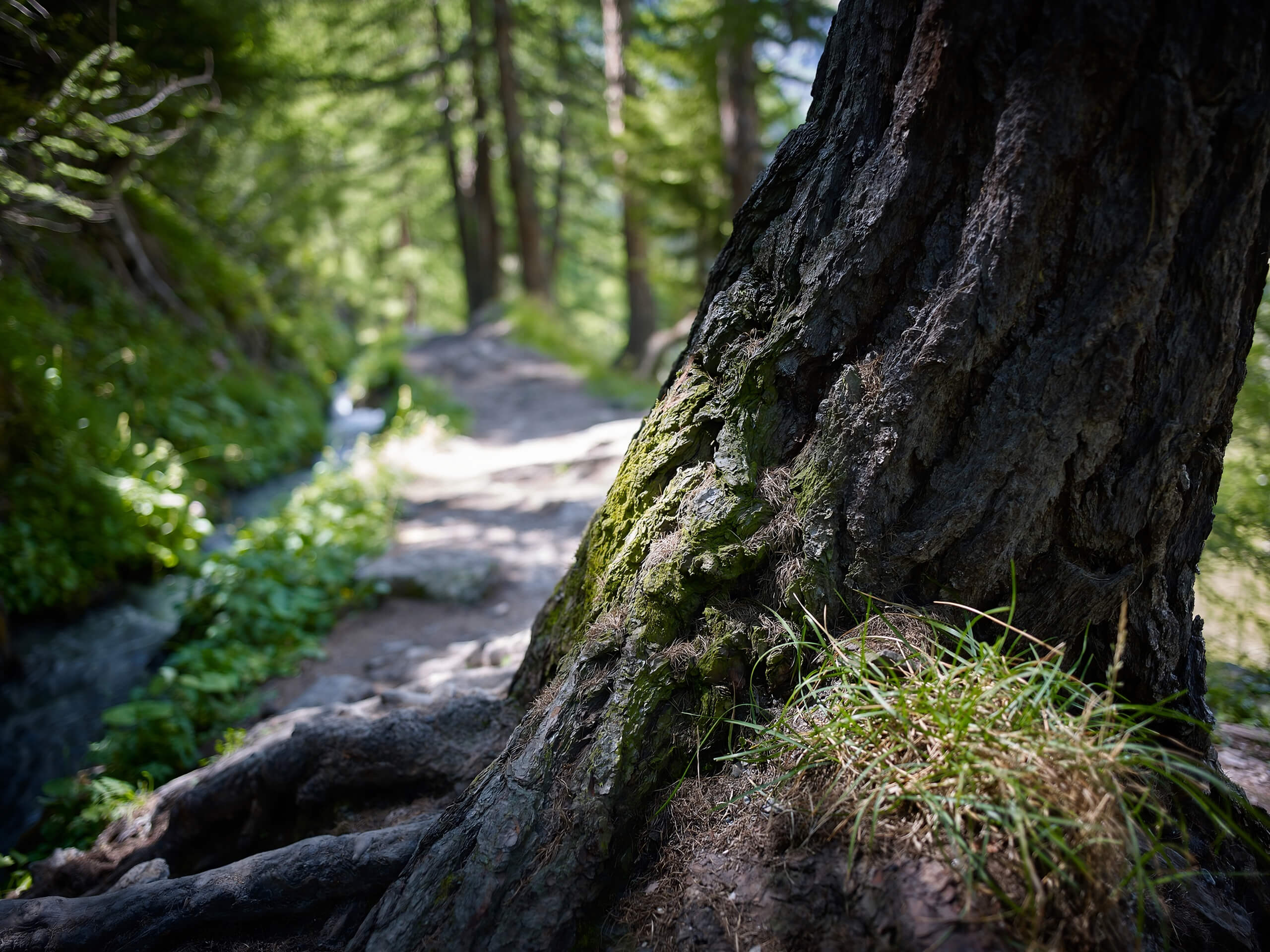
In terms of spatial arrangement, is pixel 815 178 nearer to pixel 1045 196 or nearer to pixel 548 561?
pixel 1045 196

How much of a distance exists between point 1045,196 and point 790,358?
74 centimetres

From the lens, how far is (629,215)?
14.1m

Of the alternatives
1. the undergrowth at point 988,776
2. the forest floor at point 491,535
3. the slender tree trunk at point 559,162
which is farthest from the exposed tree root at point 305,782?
the slender tree trunk at point 559,162

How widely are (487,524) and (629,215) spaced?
937 cm

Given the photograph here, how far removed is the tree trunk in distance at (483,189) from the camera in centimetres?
1675

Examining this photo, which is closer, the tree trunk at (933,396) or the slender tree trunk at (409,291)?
the tree trunk at (933,396)

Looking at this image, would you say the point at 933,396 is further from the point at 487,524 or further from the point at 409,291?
the point at 409,291

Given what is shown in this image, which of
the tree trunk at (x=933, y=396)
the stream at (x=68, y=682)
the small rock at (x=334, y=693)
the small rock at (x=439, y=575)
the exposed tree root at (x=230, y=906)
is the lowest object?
the stream at (x=68, y=682)

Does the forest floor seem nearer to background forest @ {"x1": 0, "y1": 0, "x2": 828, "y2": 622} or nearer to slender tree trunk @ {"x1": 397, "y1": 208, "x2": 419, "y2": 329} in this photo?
background forest @ {"x1": 0, "y1": 0, "x2": 828, "y2": 622}

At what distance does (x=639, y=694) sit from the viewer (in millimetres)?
1919

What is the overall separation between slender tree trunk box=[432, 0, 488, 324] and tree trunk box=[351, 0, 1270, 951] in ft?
60.3

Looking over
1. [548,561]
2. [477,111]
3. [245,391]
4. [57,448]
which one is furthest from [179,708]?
[477,111]

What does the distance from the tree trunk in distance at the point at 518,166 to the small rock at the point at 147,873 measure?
53.2 feet

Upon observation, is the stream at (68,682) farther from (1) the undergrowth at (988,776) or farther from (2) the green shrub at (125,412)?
(1) the undergrowth at (988,776)
